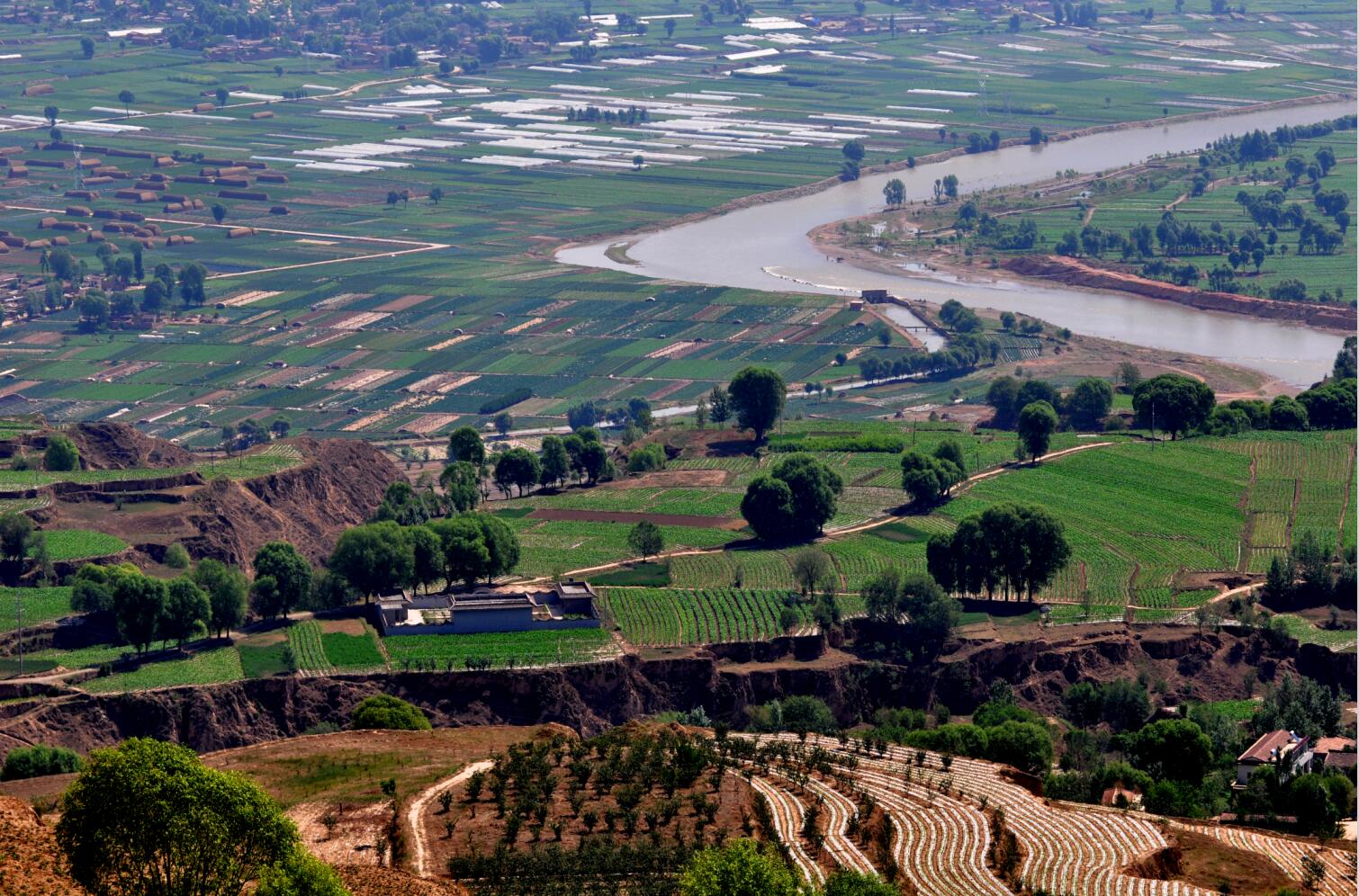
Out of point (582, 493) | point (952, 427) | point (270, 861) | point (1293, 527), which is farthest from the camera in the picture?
point (952, 427)

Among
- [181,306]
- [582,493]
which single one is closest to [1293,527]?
[582,493]

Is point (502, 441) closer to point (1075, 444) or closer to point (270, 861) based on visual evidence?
point (1075, 444)

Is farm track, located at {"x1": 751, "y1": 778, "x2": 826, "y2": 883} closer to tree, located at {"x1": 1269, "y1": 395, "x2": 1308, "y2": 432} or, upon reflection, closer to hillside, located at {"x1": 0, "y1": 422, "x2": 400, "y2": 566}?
hillside, located at {"x1": 0, "y1": 422, "x2": 400, "y2": 566}

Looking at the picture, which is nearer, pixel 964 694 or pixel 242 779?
pixel 242 779

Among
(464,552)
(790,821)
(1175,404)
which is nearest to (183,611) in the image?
(464,552)

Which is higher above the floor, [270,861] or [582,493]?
[270,861]

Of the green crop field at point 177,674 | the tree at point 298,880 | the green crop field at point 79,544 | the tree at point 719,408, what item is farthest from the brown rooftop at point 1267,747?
the tree at point 719,408

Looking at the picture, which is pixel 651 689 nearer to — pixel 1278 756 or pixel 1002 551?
pixel 1002 551

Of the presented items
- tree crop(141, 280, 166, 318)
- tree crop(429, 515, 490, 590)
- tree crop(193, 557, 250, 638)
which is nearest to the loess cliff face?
tree crop(193, 557, 250, 638)
